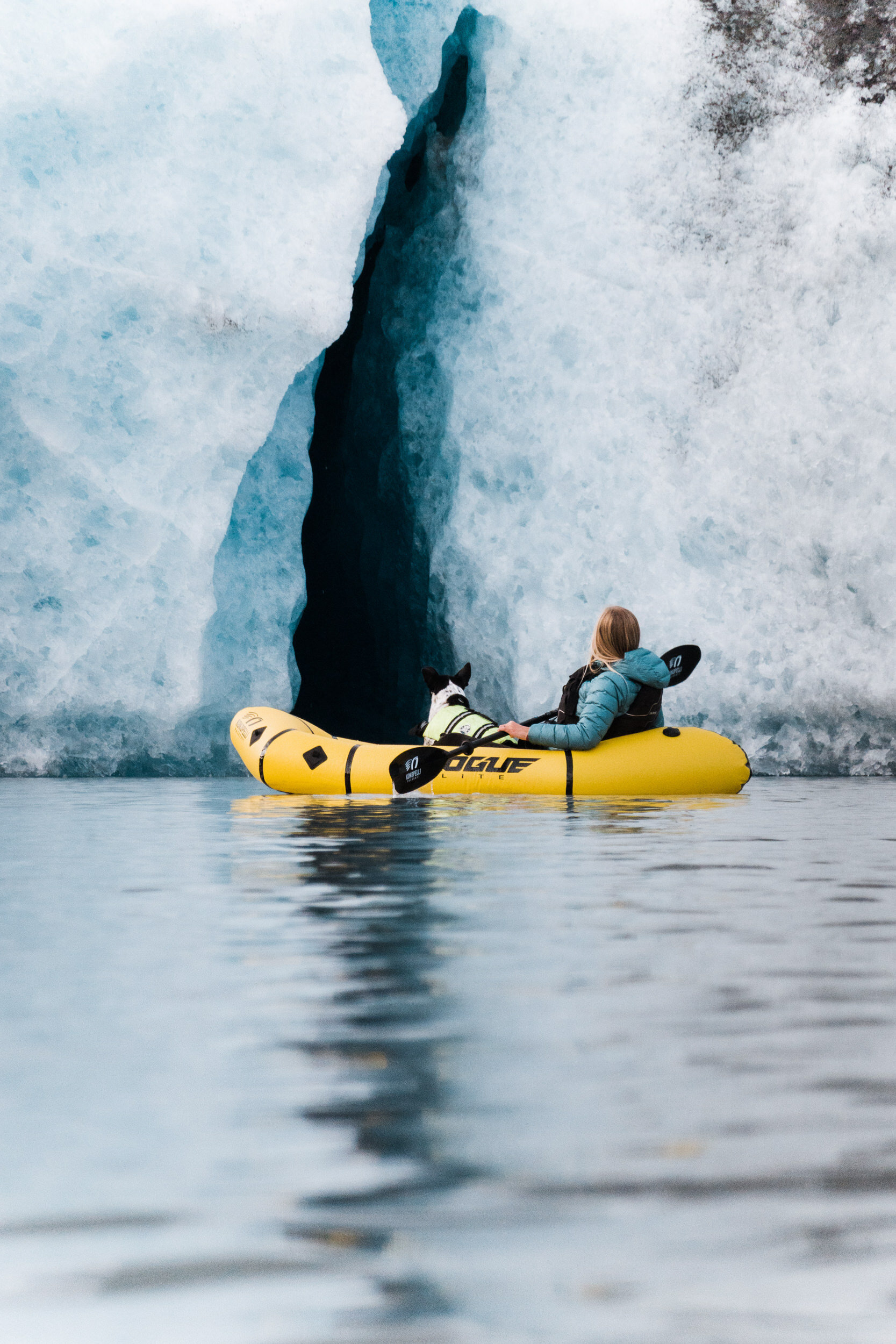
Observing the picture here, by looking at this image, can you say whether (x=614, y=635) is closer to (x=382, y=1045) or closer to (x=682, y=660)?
(x=682, y=660)

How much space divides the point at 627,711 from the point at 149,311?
385cm

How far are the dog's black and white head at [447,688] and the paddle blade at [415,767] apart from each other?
0.85 meters

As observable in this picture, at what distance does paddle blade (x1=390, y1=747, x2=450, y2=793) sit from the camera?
5.66 metres

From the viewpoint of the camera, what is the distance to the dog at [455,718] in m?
6.18

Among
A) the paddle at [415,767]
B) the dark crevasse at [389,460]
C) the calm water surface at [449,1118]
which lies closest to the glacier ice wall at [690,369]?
the dark crevasse at [389,460]

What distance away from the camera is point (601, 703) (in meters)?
5.82

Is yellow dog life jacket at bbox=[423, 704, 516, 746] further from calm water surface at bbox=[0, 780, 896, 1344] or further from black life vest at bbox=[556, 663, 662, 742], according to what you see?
calm water surface at bbox=[0, 780, 896, 1344]

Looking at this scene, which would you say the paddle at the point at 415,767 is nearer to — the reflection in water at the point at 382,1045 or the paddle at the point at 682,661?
the paddle at the point at 682,661

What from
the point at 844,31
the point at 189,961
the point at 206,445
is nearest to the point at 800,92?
the point at 844,31

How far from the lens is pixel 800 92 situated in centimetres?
803

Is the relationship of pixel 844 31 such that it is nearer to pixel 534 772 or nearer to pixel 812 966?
pixel 534 772

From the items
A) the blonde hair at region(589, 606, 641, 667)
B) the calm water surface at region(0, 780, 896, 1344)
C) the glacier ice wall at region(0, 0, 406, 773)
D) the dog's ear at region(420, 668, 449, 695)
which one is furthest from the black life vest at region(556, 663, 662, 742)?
the calm water surface at region(0, 780, 896, 1344)

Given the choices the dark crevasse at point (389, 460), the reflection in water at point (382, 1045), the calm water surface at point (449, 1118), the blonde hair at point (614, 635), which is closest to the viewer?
the calm water surface at point (449, 1118)

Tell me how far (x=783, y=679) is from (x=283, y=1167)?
6.90 metres
